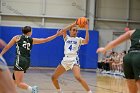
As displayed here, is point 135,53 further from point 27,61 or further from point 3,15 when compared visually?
point 3,15

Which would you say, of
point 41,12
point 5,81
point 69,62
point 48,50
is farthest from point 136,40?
point 41,12

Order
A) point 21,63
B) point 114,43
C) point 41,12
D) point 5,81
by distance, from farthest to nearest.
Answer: point 41,12 → point 21,63 → point 114,43 → point 5,81

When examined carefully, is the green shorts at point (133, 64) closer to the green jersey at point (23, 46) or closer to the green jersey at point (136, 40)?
the green jersey at point (136, 40)

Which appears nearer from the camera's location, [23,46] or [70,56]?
[23,46]

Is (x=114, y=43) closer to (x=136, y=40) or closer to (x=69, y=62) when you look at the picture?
(x=136, y=40)

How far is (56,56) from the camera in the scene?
23.5 meters

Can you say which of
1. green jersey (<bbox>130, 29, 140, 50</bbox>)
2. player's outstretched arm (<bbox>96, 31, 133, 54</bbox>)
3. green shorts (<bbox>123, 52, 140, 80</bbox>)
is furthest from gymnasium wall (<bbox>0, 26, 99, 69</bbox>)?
player's outstretched arm (<bbox>96, 31, 133, 54</bbox>)

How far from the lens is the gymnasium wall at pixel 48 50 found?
22875mm

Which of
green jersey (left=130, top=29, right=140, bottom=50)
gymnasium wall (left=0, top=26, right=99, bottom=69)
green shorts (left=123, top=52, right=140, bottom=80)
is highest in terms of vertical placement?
green jersey (left=130, top=29, right=140, bottom=50)

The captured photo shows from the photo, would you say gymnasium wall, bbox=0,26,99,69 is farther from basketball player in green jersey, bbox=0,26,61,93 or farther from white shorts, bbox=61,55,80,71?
basketball player in green jersey, bbox=0,26,61,93

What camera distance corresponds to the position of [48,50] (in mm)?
23375

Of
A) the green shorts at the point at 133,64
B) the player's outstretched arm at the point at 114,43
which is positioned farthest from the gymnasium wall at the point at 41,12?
the player's outstretched arm at the point at 114,43

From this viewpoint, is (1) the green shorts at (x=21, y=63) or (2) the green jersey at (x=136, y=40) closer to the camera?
(2) the green jersey at (x=136, y=40)

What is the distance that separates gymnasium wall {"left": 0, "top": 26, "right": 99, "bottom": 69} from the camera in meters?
Result: 22.9
